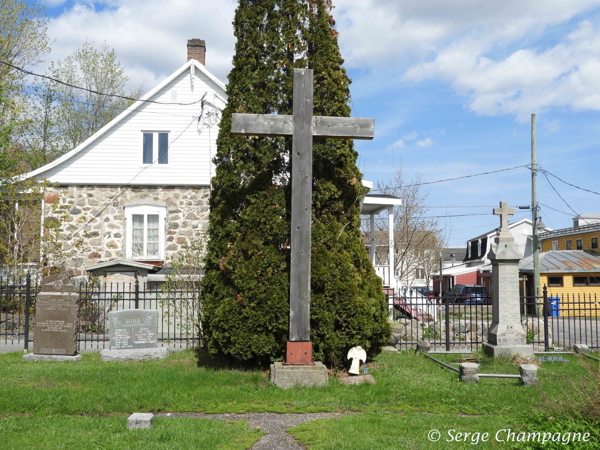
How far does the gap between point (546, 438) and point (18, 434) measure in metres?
5.03

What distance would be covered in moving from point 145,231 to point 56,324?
721cm

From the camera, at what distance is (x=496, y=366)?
9984 mm

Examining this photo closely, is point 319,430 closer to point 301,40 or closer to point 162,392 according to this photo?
point 162,392

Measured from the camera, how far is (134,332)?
10984 mm

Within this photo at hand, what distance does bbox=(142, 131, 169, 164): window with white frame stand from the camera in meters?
18.1

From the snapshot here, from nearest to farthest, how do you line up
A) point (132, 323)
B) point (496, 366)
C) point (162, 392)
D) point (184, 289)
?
point (162, 392) < point (496, 366) < point (132, 323) < point (184, 289)

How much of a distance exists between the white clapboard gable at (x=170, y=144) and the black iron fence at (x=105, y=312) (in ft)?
12.5

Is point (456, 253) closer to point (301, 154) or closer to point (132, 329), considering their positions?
point (132, 329)

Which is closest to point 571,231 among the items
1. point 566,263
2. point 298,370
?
point 566,263

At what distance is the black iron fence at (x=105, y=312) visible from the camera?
41.1ft

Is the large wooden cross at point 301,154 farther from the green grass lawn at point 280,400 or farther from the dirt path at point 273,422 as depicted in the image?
the dirt path at point 273,422

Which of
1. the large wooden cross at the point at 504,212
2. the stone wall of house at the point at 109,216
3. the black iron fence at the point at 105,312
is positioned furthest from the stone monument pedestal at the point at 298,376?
the stone wall of house at the point at 109,216

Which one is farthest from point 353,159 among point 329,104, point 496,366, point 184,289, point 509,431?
point 184,289

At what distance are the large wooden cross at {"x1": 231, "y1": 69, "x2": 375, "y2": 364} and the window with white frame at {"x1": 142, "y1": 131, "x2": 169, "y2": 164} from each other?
10639mm
